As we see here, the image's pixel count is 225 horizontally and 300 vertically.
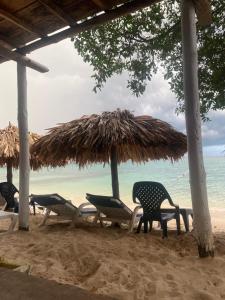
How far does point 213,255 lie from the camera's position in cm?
394

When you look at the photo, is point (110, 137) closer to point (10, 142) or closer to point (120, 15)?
point (120, 15)

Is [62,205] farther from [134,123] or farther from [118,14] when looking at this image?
[118,14]

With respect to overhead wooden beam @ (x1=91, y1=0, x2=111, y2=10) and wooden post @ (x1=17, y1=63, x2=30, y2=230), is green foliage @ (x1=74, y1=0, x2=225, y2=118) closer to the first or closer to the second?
wooden post @ (x1=17, y1=63, x2=30, y2=230)

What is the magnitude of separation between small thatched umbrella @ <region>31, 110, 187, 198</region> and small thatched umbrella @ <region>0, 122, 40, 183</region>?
295cm

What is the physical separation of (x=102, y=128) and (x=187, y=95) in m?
2.27

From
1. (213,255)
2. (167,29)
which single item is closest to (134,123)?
(167,29)

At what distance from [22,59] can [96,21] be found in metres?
1.82

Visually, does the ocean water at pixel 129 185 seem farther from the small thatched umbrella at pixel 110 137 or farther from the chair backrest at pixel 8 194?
the chair backrest at pixel 8 194

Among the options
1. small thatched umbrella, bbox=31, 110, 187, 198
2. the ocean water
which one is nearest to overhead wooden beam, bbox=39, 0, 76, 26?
small thatched umbrella, bbox=31, 110, 187, 198

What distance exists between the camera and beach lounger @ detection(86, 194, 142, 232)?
576cm

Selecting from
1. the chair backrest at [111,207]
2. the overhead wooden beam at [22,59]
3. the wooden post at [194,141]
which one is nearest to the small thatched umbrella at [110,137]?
the chair backrest at [111,207]

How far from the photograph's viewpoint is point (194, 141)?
3.90 meters

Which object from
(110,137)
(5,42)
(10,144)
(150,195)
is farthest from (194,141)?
(10,144)

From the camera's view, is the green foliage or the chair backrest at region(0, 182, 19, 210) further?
the chair backrest at region(0, 182, 19, 210)
